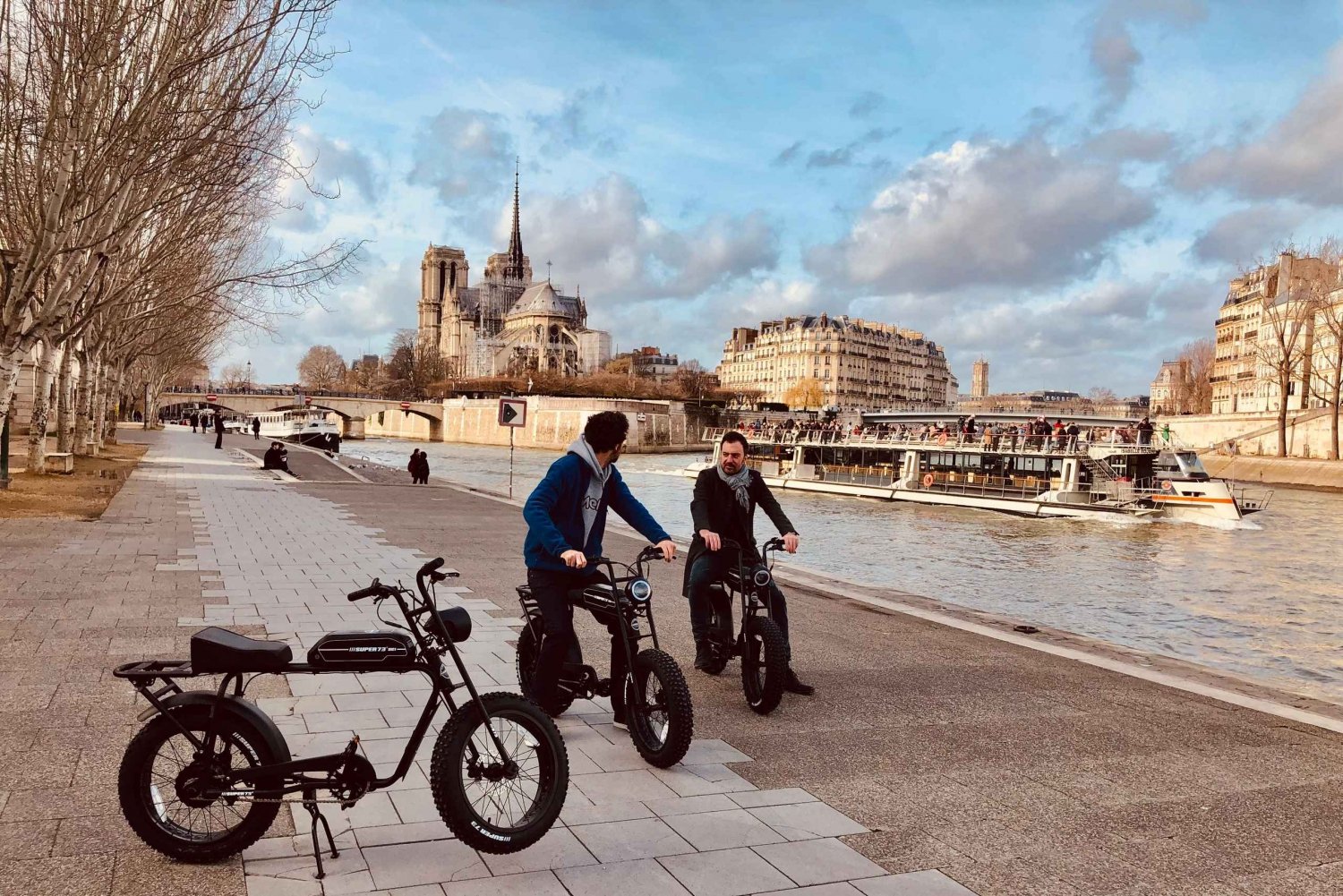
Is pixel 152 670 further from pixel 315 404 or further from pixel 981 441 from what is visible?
pixel 315 404

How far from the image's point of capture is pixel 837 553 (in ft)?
90.2

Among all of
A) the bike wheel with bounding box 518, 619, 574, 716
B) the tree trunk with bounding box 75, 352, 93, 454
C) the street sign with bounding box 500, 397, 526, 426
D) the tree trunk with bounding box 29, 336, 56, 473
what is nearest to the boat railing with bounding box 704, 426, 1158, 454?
the street sign with bounding box 500, 397, 526, 426

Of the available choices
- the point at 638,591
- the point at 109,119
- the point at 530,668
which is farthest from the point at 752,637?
the point at 109,119

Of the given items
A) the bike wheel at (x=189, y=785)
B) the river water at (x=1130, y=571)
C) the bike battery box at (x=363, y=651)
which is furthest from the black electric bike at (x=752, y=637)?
the river water at (x=1130, y=571)

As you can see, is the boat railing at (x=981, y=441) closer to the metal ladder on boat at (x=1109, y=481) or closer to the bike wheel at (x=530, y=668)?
the metal ladder on boat at (x=1109, y=481)

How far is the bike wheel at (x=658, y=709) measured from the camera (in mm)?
5484

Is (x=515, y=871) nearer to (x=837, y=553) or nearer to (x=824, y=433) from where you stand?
(x=837, y=553)

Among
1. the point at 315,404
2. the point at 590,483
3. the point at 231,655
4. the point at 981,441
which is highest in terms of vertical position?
the point at 315,404

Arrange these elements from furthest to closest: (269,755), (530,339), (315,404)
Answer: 1. (530,339)
2. (315,404)
3. (269,755)

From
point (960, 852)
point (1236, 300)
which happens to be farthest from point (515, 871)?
point (1236, 300)

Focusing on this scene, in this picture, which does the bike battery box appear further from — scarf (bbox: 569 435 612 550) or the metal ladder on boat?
the metal ladder on boat

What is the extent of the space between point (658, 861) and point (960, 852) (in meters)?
1.39

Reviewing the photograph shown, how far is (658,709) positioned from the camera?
18.5 feet

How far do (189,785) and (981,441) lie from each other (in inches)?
1847
